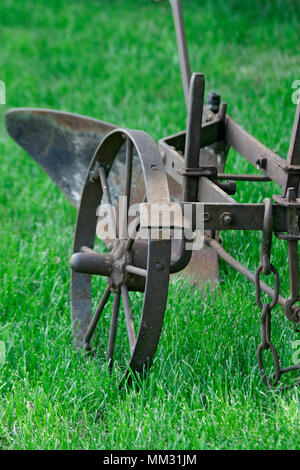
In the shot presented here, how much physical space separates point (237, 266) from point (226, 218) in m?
0.59

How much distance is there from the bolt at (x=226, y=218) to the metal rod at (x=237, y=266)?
346 millimetres

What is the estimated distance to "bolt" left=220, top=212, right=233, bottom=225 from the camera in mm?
2129

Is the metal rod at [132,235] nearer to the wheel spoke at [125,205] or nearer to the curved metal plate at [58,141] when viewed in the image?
the wheel spoke at [125,205]

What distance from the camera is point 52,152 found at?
148 inches

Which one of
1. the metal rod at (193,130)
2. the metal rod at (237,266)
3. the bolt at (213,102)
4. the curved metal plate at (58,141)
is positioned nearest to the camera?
the metal rod at (193,130)

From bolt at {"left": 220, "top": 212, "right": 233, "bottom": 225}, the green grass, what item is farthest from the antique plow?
the green grass

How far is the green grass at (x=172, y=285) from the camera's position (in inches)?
84.5

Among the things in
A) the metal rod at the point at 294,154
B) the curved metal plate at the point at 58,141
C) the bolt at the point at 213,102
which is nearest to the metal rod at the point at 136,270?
the metal rod at the point at 294,154

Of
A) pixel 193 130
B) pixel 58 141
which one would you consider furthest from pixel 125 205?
pixel 58 141

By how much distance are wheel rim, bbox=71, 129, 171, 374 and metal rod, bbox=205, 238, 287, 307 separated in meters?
0.36

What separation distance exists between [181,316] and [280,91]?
8.38 feet

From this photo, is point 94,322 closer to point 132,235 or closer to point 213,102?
point 132,235
